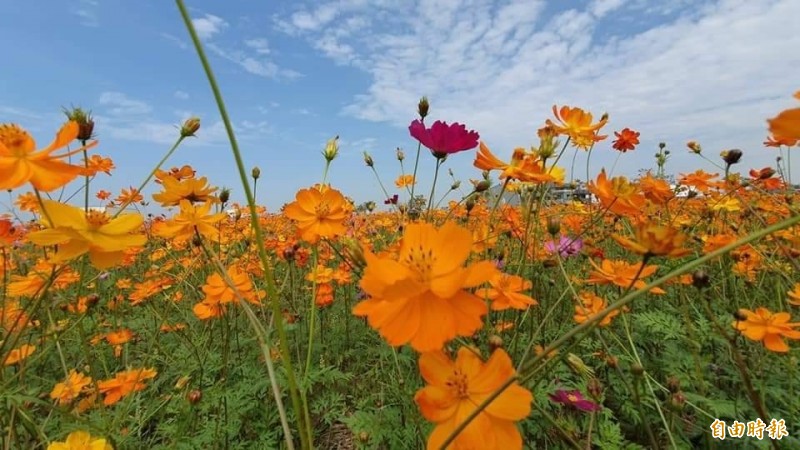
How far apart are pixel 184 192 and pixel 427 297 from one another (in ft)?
2.67

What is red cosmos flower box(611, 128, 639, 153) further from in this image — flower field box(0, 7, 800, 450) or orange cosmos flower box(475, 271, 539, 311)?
orange cosmos flower box(475, 271, 539, 311)

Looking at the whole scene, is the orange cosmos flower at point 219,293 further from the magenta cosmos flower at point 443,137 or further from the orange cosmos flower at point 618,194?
the orange cosmos flower at point 618,194

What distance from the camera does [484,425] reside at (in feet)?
1.63

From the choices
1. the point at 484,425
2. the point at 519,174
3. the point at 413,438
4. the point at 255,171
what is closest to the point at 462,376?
the point at 484,425

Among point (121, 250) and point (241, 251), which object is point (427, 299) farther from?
point (241, 251)

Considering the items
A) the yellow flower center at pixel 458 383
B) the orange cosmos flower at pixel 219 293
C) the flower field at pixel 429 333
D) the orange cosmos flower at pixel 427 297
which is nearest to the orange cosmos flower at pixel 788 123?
the flower field at pixel 429 333

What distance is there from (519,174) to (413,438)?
0.68m

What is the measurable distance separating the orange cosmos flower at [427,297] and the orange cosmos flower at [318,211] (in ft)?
1.81

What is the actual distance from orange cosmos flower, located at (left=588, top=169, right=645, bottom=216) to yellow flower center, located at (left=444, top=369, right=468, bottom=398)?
25.0 inches

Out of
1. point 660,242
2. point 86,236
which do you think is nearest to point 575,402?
point 660,242

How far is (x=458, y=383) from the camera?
1.81 feet

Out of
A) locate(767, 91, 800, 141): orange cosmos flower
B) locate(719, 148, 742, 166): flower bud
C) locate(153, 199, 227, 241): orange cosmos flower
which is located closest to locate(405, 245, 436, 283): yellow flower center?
locate(767, 91, 800, 141): orange cosmos flower

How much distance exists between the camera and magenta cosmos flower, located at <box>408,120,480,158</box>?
98 cm

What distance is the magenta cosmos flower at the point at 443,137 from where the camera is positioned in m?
0.98
